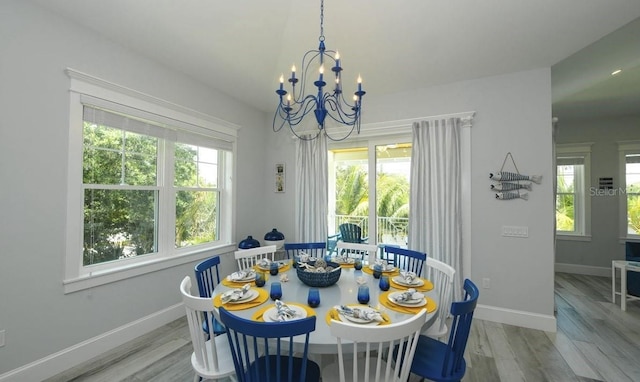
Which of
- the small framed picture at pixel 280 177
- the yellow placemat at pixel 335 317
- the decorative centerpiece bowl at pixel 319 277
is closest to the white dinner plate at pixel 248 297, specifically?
the decorative centerpiece bowl at pixel 319 277

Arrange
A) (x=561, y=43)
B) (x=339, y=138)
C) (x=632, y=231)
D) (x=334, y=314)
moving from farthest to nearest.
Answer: (x=632, y=231) → (x=339, y=138) → (x=561, y=43) → (x=334, y=314)

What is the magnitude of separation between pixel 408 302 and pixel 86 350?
2.70m

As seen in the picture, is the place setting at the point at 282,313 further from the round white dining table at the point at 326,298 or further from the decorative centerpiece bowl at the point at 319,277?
the decorative centerpiece bowl at the point at 319,277

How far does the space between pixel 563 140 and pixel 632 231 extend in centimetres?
192

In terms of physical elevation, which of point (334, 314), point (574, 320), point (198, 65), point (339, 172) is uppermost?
point (198, 65)

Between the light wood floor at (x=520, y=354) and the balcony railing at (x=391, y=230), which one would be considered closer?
the light wood floor at (x=520, y=354)

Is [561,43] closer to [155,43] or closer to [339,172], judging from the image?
[339,172]

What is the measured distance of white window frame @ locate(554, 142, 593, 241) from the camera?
4.99 metres

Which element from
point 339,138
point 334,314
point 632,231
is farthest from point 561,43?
point 632,231

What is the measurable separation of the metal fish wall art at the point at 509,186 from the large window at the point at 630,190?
3521mm

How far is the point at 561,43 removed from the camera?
264 cm

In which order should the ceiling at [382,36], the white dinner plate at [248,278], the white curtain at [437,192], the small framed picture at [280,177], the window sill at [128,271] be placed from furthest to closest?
the small framed picture at [280,177]
the white curtain at [437,192]
the ceiling at [382,36]
the window sill at [128,271]
the white dinner plate at [248,278]

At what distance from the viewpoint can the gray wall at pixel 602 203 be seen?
4.81 metres

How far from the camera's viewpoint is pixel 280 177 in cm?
447
